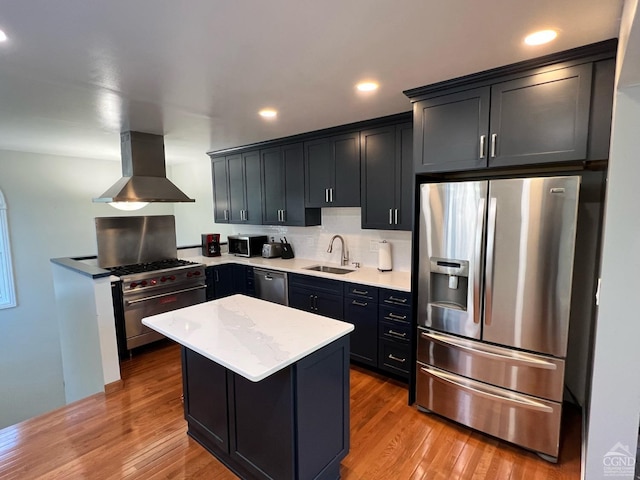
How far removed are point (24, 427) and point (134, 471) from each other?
114 centimetres

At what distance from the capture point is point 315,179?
376cm

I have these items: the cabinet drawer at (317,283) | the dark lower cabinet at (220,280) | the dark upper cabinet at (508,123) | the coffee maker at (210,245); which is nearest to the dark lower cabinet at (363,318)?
the cabinet drawer at (317,283)

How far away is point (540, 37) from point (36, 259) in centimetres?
612

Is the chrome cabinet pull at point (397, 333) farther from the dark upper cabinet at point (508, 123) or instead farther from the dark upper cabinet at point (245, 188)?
the dark upper cabinet at point (245, 188)

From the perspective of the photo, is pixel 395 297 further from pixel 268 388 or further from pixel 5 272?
pixel 5 272

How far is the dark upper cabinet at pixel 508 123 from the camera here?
1.85m

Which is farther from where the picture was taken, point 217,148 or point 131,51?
point 217,148

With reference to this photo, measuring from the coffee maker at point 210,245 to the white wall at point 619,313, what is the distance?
4.27m

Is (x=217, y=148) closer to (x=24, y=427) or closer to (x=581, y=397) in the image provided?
(x=24, y=427)

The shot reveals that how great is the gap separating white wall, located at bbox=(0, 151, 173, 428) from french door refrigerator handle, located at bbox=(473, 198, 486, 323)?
5539 millimetres

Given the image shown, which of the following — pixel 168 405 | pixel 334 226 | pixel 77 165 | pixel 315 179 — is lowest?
pixel 168 405

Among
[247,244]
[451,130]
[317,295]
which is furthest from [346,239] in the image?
[451,130]

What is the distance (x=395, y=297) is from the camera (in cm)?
287

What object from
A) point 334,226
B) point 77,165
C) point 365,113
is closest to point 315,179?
point 334,226
